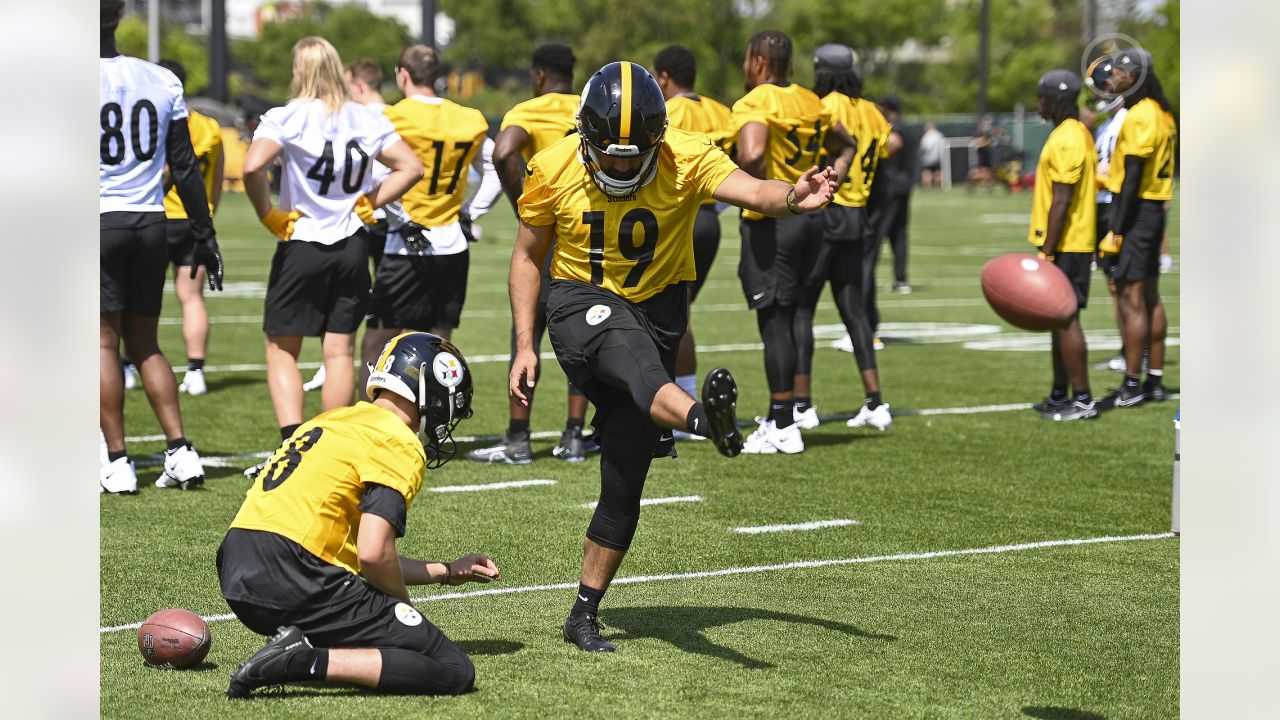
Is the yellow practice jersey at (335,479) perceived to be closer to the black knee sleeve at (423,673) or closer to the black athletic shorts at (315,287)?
the black knee sleeve at (423,673)

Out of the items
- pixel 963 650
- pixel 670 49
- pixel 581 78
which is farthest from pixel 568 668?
pixel 581 78

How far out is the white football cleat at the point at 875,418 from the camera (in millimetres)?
10418

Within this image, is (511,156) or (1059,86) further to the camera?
(1059,86)

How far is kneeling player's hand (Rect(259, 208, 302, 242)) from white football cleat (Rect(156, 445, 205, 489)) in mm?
1169

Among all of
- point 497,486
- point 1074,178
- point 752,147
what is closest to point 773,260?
point 752,147

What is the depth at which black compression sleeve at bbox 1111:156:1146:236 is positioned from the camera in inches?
436

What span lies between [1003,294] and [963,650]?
160 inches

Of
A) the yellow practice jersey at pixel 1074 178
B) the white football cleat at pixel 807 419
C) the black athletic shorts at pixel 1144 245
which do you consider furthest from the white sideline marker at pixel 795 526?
the black athletic shorts at pixel 1144 245

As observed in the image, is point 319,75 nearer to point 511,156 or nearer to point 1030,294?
point 511,156

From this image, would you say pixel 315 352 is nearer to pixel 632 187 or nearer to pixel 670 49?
pixel 670 49

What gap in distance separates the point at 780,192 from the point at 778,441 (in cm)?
437

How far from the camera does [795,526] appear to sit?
752cm

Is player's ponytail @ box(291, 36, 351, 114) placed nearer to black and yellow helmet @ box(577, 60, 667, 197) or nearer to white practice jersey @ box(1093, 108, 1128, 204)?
black and yellow helmet @ box(577, 60, 667, 197)
